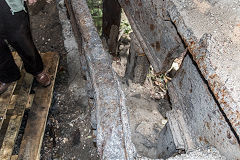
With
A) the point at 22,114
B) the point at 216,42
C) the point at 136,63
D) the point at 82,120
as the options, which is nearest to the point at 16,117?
the point at 22,114

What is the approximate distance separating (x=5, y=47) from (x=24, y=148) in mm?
1213

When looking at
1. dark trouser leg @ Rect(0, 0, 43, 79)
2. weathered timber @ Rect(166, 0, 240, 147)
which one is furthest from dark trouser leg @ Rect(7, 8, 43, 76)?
weathered timber @ Rect(166, 0, 240, 147)

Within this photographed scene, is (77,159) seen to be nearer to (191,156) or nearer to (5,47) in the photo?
(5,47)

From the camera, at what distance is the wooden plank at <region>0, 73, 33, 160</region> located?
2.45 metres

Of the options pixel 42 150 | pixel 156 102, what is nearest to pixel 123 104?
pixel 42 150

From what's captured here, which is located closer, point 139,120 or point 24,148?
point 24,148

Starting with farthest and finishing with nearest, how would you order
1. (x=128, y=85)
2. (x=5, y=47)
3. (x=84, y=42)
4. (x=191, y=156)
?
(x=128, y=85)
(x=5, y=47)
(x=84, y=42)
(x=191, y=156)

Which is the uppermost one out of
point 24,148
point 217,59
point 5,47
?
point 217,59

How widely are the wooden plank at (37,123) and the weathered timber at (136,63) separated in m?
1.17

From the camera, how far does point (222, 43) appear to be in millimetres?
1288

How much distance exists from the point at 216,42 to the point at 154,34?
32.7 inches

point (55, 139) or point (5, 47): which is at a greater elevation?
point (5, 47)

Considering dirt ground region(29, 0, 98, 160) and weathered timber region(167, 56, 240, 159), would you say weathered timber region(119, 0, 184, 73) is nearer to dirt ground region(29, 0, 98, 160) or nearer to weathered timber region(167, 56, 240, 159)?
weathered timber region(167, 56, 240, 159)

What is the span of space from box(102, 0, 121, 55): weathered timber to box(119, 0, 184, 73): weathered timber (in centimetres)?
50
